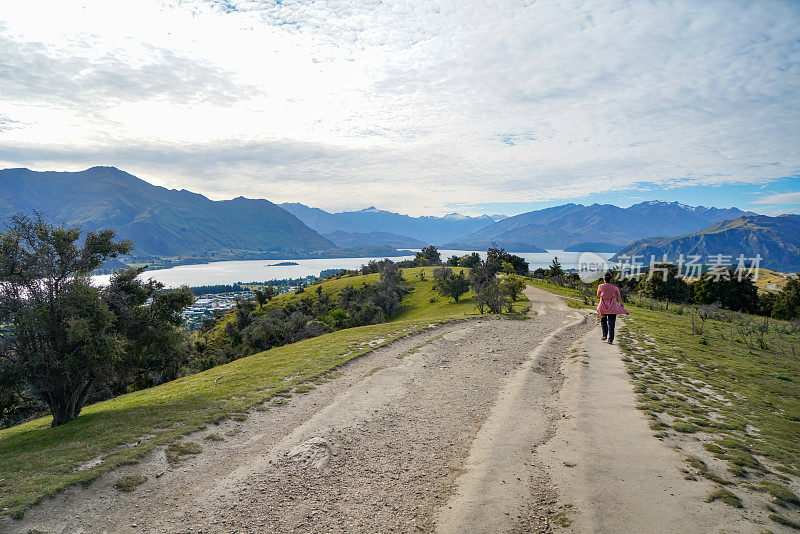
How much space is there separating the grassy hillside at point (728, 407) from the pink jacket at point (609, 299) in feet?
6.79

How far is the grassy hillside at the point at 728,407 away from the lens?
6.59 meters

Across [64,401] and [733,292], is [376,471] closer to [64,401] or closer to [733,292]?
[64,401]

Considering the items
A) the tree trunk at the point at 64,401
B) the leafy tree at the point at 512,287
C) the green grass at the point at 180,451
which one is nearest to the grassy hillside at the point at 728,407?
the green grass at the point at 180,451

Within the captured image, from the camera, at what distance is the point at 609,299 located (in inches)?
609

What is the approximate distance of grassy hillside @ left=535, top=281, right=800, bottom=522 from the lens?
659cm

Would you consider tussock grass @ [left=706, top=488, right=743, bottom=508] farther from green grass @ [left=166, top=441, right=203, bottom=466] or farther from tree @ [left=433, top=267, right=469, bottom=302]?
tree @ [left=433, top=267, right=469, bottom=302]

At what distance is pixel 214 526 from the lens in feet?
19.3

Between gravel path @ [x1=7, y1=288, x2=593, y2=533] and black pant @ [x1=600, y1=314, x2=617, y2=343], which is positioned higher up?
black pant @ [x1=600, y1=314, x2=617, y2=343]

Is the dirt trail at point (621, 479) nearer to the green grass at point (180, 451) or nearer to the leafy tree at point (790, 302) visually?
the green grass at point (180, 451)

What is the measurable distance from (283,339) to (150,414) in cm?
2431

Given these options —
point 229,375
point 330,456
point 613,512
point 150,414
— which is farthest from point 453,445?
point 229,375

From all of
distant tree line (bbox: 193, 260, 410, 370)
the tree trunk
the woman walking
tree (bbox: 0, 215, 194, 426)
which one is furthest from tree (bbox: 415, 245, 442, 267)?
the tree trunk

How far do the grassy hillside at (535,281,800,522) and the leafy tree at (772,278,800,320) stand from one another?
4243 cm

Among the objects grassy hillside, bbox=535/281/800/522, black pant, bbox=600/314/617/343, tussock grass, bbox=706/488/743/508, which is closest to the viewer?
tussock grass, bbox=706/488/743/508
